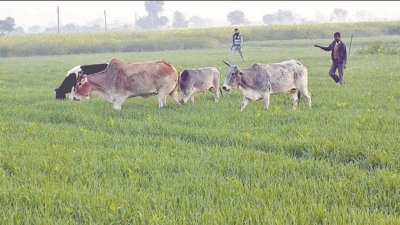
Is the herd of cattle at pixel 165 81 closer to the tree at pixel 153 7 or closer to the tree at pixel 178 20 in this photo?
the tree at pixel 153 7

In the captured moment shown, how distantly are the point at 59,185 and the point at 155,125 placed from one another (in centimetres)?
382

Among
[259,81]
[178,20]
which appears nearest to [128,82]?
[259,81]

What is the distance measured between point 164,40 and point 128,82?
145 feet

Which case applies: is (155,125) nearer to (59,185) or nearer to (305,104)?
(59,185)

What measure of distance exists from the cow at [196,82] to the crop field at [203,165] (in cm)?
127

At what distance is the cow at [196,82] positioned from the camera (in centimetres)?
1283

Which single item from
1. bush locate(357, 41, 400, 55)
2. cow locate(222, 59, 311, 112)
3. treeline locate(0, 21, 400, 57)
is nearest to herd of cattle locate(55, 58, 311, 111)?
cow locate(222, 59, 311, 112)

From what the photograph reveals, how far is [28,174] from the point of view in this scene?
6336mm

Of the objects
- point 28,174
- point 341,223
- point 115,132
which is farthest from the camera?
point 115,132

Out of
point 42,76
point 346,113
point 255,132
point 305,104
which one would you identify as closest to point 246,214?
point 255,132

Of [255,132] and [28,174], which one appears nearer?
[28,174]

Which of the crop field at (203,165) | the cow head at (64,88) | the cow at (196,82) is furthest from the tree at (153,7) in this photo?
the crop field at (203,165)

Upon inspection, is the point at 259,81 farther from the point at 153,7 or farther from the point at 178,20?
the point at 178,20

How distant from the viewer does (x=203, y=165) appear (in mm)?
6566
